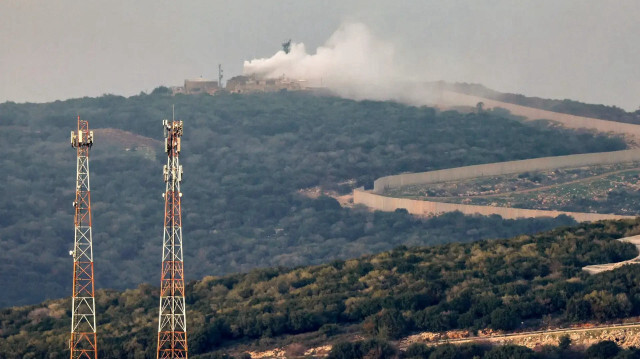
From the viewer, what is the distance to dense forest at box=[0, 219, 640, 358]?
98688mm

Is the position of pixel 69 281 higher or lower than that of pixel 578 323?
lower

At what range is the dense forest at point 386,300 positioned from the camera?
324 ft

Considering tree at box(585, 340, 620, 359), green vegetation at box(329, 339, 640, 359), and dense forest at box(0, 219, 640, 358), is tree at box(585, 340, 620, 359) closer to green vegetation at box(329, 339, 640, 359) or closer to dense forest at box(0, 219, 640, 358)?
green vegetation at box(329, 339, 640, 359)

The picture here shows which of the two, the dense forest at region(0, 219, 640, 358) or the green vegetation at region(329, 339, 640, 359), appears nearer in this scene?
the green vegetation at region(329, 339, 640, 359)

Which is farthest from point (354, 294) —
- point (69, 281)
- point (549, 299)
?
point (69, 281)

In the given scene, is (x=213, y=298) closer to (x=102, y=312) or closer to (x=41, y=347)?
(x=102, y=312)

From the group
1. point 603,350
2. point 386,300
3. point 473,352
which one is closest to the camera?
point 603,350

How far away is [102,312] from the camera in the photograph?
119625mm

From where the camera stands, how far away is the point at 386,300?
346 ft

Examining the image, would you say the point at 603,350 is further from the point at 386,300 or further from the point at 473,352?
the point at 386,300

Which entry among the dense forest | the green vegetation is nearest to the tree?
the green vegetation

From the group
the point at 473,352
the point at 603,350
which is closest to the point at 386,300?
the point at 473,352

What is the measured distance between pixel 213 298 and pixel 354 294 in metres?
11.2

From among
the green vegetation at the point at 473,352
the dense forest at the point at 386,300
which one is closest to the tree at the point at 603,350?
the green vegetation at the point at 473,352
